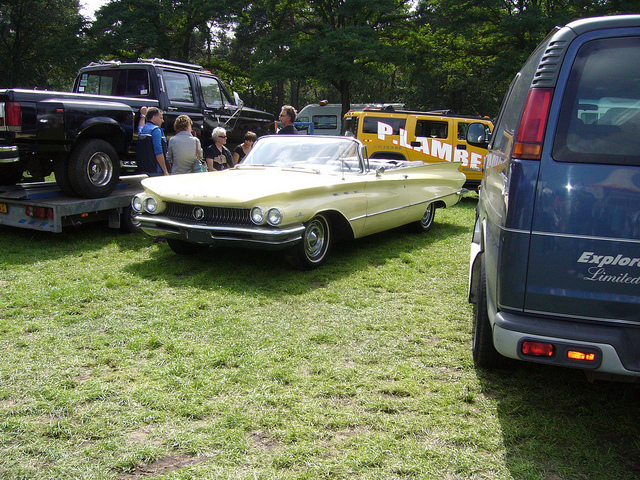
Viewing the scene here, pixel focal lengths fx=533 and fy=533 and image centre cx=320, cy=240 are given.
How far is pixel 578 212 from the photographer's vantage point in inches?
95.8

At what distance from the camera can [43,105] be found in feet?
20.8

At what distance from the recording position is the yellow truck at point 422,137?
12914mm

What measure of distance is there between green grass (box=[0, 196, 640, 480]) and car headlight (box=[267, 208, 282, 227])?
0.64 m

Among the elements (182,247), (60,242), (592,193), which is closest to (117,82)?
(60,242)

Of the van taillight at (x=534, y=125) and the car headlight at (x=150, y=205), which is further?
the car headlight at (x=150, y=205)

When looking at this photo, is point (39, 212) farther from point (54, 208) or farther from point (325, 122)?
point (325, 122)

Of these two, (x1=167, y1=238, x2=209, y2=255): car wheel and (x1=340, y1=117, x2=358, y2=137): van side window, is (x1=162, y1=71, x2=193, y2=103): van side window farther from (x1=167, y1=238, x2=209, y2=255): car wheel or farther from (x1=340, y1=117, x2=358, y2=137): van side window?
(x1=340, y1=117, x2=358, y2=137): van side window

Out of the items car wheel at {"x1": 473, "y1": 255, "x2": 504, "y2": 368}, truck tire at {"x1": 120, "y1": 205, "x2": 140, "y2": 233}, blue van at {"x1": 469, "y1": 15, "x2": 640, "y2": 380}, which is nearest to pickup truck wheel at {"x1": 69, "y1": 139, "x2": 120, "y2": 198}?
truck tire at {"x1": 120, "y1": 205, "x2": 140, "y2": 233}

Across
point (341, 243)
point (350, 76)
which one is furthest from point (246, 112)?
point (350, 76)

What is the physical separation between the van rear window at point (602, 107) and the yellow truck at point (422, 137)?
10481 mm

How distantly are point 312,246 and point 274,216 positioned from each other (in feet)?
2.80

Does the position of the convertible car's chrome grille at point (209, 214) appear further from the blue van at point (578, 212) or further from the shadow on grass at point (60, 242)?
the blue van at point (578, 212)

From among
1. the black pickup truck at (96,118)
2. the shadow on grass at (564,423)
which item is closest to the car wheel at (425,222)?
the black pickup truck at (96,118)

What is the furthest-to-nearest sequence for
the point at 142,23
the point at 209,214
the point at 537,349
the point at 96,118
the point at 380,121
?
the point at 142,23 → the point at 380,121 → the point at 96,118 → the point at 209,214 → the point at 537,349
